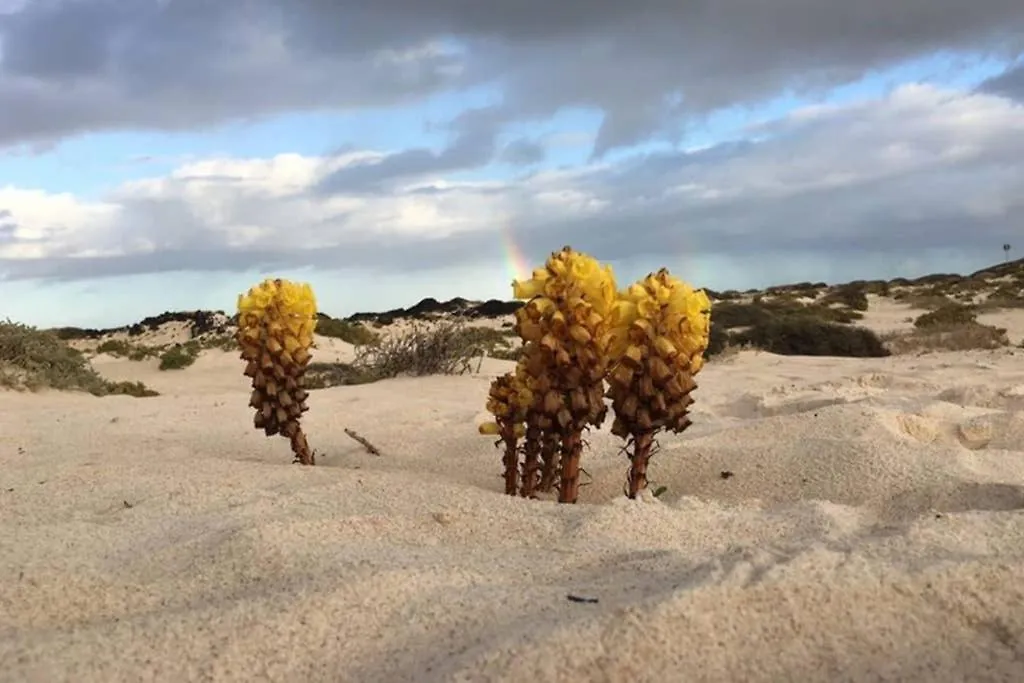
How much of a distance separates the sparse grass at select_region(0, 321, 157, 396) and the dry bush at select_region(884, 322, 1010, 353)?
36.5ft

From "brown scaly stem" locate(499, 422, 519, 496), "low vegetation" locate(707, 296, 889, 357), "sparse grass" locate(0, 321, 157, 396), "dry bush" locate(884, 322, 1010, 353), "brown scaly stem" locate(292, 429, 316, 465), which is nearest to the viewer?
"brown scaly stem" locate(499, 422, 519, 496)

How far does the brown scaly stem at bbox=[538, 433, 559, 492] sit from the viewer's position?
361 cm

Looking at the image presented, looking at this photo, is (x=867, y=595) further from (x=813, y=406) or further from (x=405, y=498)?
(x=813, y=406)

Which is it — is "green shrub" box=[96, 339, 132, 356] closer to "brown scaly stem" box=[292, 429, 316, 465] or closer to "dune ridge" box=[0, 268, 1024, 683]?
"dune ridge" box=[0, 268, 1024, 683]

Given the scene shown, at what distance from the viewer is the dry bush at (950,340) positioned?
1368 centimetres

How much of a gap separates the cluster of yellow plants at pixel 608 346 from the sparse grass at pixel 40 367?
817 centimetres

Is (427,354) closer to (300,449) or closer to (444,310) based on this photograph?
(300,449)

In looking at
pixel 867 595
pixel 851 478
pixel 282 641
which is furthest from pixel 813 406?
pixel 282 641

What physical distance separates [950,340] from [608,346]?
41.3 feet

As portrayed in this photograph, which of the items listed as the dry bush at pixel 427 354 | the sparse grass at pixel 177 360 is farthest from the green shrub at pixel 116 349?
the dry bush at pixel 427 354

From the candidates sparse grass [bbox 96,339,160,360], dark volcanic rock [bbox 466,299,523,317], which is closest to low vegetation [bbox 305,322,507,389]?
sparse grass [bbox 96,339,160,360]

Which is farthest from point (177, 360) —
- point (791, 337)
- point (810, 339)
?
point (810, 339)

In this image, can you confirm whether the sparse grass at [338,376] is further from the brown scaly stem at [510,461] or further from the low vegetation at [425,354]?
the brown scaly stem at [510,461]

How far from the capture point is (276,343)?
4.11 m
